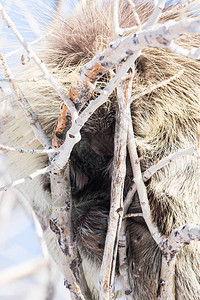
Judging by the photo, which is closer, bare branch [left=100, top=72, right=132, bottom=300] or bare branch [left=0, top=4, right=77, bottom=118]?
bare branch [left=0, top=4, right=77, bottom=118]

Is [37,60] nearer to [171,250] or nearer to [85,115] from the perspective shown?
[85,115]

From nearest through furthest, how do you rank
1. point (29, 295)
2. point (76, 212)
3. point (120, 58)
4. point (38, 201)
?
point (120, 58), point (76, 212), point (38, 201), point (29, 295)

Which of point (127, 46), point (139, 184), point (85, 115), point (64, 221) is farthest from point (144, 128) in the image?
point (127, 46)

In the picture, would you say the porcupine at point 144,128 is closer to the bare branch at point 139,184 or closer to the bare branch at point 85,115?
the bare branch at point 139,184

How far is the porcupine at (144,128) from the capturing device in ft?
4.48

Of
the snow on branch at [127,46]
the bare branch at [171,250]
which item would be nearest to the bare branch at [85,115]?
the snow on branch at [127,46]

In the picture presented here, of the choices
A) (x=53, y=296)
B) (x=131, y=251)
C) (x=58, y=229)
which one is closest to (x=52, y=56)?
(x=58, y=229)

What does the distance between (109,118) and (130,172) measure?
24 centimetres

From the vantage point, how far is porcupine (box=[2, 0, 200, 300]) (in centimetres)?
136

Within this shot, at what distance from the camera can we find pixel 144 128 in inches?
58.2

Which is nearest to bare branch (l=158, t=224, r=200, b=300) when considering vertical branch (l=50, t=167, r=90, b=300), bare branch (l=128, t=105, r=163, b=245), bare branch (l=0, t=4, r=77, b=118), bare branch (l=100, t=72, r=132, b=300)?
bare branch (l=128, t=105, r=163, b=245)

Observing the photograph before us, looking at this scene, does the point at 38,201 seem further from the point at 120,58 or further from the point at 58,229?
the point at 120,58

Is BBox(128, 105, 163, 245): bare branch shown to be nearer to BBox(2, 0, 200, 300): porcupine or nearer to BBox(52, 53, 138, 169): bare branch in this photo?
BBox(2, 0, 200, 300): porcupine

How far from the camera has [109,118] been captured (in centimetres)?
155
